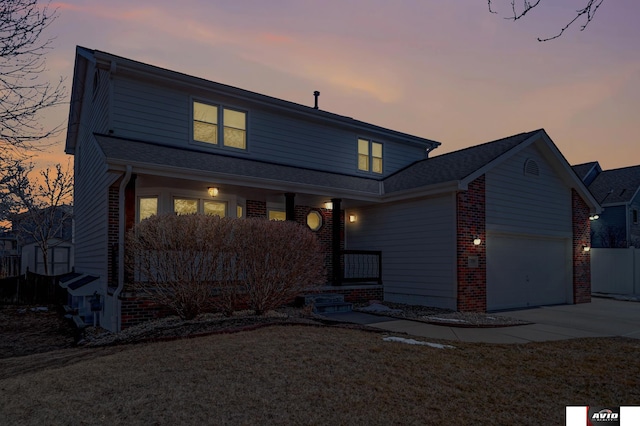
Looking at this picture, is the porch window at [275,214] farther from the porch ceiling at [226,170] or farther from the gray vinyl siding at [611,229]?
the gray vinyl siding at [611,229]

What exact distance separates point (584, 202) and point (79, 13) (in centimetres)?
1685

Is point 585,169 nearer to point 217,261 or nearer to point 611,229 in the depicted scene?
point 611,229

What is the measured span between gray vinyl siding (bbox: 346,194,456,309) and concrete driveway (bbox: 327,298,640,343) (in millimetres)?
2019

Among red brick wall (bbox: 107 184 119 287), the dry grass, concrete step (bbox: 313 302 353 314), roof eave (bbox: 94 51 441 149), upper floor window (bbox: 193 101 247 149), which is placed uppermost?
roof eave (bbox: 94 51 441 149)

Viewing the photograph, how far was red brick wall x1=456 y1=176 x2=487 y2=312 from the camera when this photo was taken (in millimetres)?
11742

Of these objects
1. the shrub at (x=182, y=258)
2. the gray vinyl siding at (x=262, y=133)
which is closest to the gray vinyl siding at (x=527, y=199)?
the gray vinyl siding at (x=262, y=133)

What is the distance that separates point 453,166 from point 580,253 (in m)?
6.08

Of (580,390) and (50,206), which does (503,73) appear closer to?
(580,390)

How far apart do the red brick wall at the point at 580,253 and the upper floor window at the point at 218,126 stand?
11.7 meters

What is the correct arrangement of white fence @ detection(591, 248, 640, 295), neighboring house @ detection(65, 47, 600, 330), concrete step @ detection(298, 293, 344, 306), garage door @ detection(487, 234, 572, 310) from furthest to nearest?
white fence @ detection(591, 248, 640, 295) < garage door @ detection(487, 234, 572, 310) < concrete step @ detection(298, 293, 344, 306) < neighboring house @ detection(65, 47, 600, 330)

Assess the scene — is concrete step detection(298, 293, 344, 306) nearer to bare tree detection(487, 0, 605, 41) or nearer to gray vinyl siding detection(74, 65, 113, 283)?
gray vinyl siding detection(74, 65, 113, 283)

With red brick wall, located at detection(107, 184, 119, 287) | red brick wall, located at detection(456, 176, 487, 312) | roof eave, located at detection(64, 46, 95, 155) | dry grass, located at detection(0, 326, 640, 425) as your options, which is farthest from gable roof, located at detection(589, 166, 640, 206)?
roof eave, located at detection(64, 46, 95, 155)

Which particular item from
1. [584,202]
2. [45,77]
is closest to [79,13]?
[45,77]

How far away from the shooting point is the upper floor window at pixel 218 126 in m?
12.6
